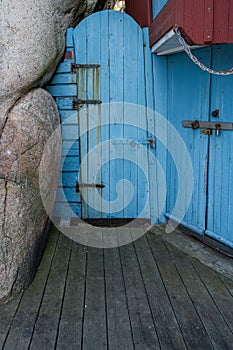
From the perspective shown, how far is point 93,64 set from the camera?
3.71m

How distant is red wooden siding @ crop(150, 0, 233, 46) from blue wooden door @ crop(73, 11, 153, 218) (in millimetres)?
1462

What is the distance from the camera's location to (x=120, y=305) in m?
2.51

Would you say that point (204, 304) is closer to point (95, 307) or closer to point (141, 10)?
point (95, 307)

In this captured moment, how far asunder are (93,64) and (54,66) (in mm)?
398

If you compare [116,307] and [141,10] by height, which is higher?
[141,10]

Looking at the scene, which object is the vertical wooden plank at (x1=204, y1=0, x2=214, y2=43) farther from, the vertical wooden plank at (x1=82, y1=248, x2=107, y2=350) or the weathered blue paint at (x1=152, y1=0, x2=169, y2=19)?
the vertical wooden plank at (x1=82, y1=248, x2=107, y2=350)

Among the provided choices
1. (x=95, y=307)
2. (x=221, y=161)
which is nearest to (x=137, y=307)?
(x=95, y=307)

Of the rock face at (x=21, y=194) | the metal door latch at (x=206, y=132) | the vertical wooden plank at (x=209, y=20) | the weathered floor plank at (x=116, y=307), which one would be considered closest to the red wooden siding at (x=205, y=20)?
the vertical wooden plank at (x=209, y=20)

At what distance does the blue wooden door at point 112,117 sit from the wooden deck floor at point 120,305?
75cm

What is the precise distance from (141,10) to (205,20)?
87.5 inches

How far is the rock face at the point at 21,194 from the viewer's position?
2.56 metres

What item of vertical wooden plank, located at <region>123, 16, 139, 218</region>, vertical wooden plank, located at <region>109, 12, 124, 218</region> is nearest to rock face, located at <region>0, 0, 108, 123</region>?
vertical wooden plank, located at <region>109, 12, 124, 218</region>

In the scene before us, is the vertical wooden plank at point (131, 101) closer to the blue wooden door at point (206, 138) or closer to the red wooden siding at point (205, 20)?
the blue wooden door at point (206, 138)

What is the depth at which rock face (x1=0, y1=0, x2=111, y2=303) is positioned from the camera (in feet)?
8.51
